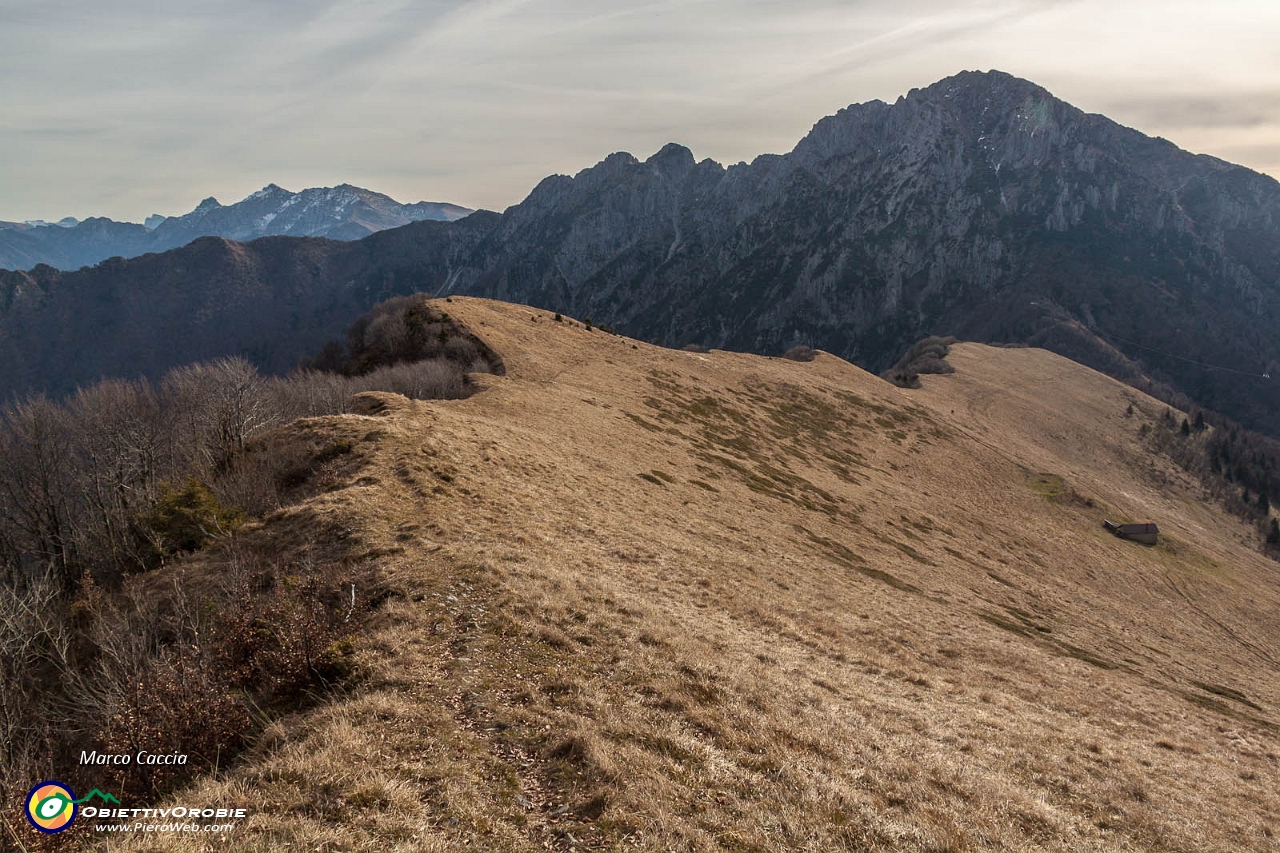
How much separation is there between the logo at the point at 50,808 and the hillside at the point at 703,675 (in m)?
1.77

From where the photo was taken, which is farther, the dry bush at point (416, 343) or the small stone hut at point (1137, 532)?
the small stone hut at point (1137, 532)

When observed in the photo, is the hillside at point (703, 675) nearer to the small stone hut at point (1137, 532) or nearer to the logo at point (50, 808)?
the logo at point (50, 808)

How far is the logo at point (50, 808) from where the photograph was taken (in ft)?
31.4

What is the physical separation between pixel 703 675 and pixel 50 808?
504 inches

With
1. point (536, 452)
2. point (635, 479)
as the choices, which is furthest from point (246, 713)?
point (635, 479)

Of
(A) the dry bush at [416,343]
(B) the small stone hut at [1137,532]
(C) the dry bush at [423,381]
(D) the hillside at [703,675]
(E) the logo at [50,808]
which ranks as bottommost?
(B) the small stone hut at [1137,532]

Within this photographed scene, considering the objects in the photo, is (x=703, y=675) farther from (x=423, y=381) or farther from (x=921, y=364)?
(x=921, y=364)

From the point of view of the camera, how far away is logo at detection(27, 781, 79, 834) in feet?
31.4

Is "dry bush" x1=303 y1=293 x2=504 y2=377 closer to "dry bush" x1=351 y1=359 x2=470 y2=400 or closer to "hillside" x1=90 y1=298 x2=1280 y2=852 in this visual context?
"dry bush" x1=351 y1=359 x2=470 y2=400

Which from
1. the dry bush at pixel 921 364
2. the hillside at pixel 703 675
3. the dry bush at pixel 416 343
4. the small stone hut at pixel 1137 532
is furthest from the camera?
the dry bush at pixel 921 364

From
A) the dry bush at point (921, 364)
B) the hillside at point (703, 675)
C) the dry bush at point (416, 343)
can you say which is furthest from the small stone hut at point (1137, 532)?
the dry bush at point (416, 343)

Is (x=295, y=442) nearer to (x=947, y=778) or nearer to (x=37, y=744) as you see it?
(x=37, y=744)

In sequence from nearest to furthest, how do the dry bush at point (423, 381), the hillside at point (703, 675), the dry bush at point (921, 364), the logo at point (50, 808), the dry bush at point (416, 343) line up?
the logo at point (50, 808), the hillside at point (703, 675), the dry bush at point (423, 381), the dry bush at point (416, 343), the dry bush at point (921, 364)

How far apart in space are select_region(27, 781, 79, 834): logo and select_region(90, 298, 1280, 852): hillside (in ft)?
5.79
